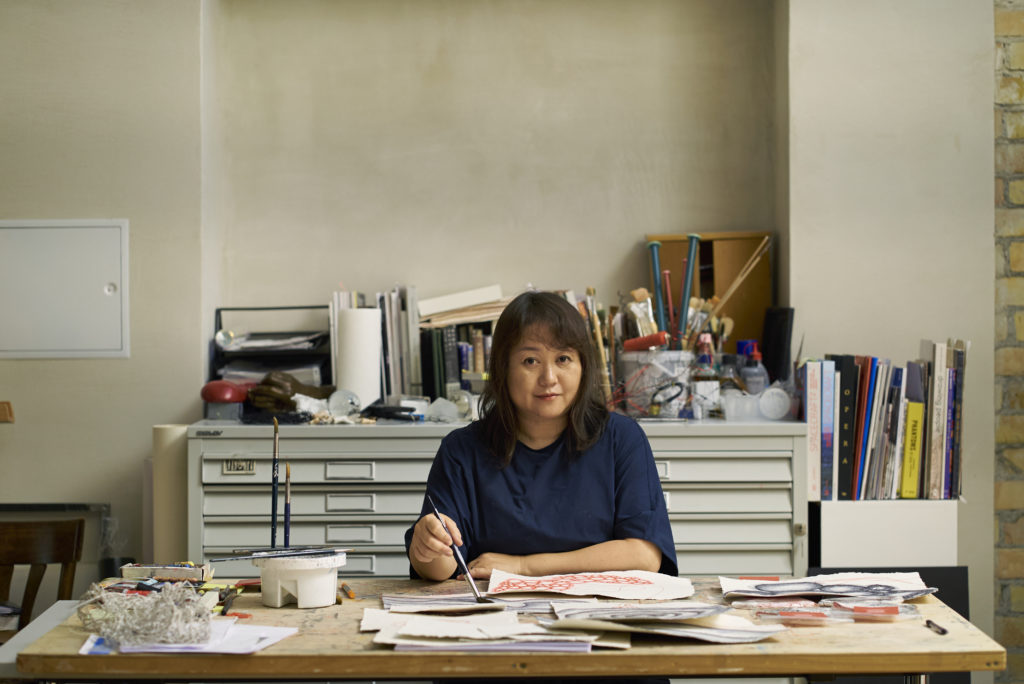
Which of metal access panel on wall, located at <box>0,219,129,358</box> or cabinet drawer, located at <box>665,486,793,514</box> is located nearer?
cabinet drawer, located at <box>665,486,793,514</box>

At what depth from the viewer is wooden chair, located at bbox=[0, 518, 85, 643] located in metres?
2.61

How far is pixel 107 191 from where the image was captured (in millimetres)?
3176

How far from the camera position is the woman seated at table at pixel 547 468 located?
1.90 metres

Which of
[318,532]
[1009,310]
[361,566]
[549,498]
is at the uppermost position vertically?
[1009,310]

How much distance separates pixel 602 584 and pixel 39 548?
179cm

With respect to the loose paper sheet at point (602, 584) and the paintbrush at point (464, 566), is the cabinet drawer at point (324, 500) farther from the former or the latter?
the loose paper sheet at point (602, 584)

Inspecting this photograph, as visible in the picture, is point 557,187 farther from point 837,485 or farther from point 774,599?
point 774,599

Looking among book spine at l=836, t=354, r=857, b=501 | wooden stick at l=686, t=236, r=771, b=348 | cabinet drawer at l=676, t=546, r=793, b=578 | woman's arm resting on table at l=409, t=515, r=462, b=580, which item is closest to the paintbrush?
woman's arm resting on table at l=409, t=515, r=462, b=580

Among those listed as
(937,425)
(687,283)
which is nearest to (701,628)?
(937,425)

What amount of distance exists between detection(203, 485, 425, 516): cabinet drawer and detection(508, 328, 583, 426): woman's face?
1006mm

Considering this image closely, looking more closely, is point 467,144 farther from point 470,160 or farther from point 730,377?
point 730,377

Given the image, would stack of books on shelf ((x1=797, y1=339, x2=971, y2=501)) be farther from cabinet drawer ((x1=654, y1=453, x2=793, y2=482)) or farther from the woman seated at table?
the woman seated at table

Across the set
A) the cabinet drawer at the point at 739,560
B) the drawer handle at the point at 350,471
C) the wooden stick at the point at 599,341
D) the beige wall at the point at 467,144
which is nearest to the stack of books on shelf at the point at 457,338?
the beige wall at the point at 467,144

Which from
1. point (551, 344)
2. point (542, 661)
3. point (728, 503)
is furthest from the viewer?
point (728, 503)
